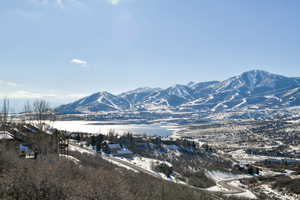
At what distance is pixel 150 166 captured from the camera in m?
62.6

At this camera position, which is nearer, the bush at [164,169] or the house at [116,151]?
the bush at [164,169]

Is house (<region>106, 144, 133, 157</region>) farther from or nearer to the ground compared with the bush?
farther from the ground

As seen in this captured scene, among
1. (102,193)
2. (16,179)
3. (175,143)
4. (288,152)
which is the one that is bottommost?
(288,152)

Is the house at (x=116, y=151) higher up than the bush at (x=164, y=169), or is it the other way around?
the house at (x=116, y=151)

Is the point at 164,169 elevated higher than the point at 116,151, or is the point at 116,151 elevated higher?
the point at 116,151

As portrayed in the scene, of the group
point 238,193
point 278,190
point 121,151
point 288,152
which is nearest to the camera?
point 238,193

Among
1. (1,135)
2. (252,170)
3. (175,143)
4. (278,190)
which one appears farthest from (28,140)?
(175,143)

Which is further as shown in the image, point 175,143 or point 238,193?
point 175,143

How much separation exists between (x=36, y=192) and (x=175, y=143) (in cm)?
10327

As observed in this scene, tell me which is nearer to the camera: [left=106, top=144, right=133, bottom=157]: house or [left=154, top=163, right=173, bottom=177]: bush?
[left=154, top=163, right=173, bottom=177]: bush

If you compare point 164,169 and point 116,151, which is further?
point 116,151

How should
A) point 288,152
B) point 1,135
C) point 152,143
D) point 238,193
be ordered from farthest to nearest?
point 288,152, point 152,143, point 238,193, point 1,135

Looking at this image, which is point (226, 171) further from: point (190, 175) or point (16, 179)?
point (16, 179)

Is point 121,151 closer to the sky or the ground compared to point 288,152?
closer to the sky
